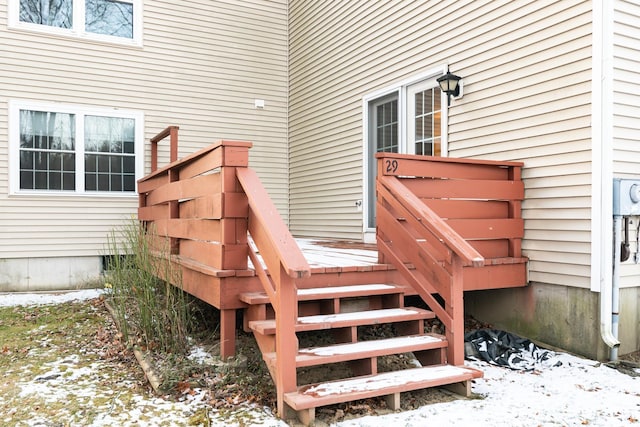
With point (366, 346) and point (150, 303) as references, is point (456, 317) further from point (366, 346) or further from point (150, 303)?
point (150, 303)

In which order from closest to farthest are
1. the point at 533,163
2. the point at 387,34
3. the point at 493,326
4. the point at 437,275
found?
the point at 437,275, the point at 533,163, the point at 493,326, the point at 387,34

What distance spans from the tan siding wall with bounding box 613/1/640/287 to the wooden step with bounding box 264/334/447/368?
182 centimetres

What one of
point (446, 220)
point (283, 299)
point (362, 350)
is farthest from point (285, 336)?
point (446, 220)

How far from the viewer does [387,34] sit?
6.31 m

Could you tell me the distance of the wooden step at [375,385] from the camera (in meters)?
2.63

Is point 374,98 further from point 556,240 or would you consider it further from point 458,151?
point 556,240

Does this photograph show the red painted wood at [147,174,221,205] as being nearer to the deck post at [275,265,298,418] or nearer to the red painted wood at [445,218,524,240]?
the deck post at [275,265,298,418]

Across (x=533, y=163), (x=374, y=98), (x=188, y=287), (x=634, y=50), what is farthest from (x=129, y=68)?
(x=634, y=50)

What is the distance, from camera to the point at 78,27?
7305 millimetres

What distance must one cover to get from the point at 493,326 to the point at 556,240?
104 cm

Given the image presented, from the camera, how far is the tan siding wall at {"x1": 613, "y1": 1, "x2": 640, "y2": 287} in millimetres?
3900

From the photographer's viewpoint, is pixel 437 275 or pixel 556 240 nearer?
pixel 437 275

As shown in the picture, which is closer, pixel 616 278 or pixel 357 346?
pixel 357 346

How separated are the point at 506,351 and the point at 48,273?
6.00 meters
